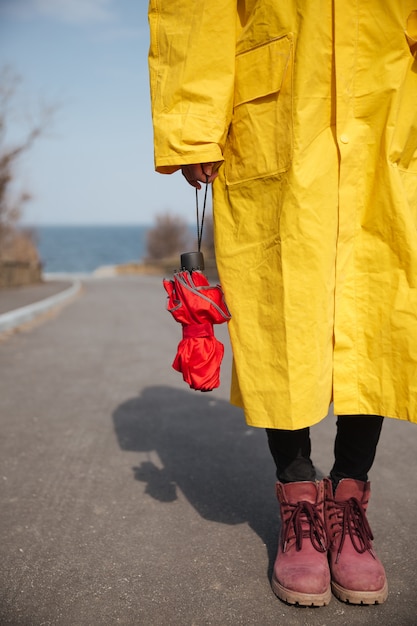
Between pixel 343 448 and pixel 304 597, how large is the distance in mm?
477

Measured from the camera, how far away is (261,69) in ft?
5.65

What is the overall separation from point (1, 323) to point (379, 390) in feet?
19.9

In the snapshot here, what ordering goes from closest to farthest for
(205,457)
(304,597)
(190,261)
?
(304,597) → (190,261) → (205,457)

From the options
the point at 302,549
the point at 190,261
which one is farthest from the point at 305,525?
the point at 190,261

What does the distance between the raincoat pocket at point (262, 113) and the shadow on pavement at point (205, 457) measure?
1.28m

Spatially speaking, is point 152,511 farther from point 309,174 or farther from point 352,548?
point 309,174

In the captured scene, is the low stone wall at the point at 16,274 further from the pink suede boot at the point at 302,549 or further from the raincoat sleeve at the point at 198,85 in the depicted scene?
the pink suede boot at the point at 302,549

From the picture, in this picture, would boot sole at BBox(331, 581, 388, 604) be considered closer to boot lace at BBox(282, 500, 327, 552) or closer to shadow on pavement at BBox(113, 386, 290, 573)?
boot lace at BBox(282, 500, 327, 552)

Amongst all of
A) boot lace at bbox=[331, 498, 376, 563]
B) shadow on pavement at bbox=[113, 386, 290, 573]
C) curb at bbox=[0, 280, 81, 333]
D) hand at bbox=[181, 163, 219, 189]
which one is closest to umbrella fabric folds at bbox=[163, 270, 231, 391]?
hand at bbox=[181, 163, 219, 189]

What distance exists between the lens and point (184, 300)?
1.82 m

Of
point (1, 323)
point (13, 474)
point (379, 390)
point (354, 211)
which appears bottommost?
point (1, 323)

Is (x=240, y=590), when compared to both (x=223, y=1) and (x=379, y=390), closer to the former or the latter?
(x=379, y=390)

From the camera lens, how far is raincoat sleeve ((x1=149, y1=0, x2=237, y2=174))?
5.69 feet

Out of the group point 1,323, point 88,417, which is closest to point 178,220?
point 1,323
